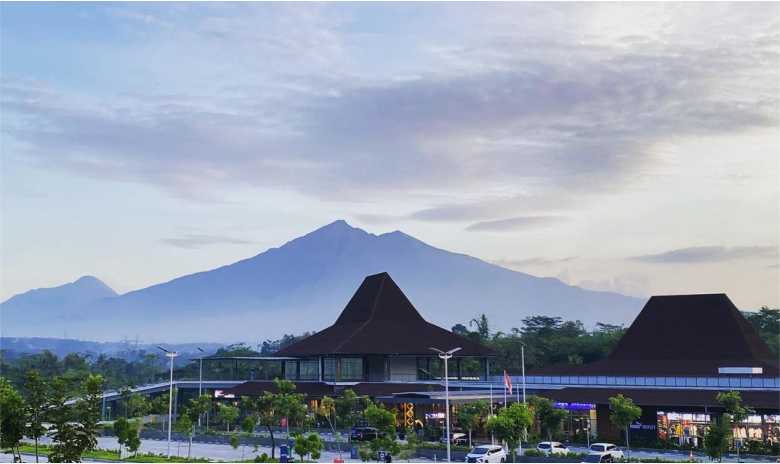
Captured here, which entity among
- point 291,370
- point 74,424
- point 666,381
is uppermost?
point 291,370

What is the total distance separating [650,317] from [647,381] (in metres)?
18.2

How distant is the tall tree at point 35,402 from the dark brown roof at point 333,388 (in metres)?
42.9

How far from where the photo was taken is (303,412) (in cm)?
7681

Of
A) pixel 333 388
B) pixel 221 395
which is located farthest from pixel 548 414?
pixel 221 395

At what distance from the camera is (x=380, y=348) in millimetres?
102875

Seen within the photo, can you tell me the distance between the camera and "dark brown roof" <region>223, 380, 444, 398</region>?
9416 centimetres

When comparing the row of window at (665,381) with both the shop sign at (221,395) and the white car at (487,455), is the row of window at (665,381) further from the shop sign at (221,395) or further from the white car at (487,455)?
the shop sign at (221,395)

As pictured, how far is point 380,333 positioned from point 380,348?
652 centimetres

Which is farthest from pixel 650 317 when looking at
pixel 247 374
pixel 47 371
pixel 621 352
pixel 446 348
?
pixel 47 371

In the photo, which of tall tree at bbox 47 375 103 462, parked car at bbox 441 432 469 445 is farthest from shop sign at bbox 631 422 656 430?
tall tree at bbox 47 375 103 462

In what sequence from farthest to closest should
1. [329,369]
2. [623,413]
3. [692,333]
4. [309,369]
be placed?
1. [309,369]
2. [329,369]
3. [692,333]
4. [623,413]

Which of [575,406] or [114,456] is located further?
[575,406]

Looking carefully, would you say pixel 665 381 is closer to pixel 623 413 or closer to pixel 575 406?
pixel 575 406

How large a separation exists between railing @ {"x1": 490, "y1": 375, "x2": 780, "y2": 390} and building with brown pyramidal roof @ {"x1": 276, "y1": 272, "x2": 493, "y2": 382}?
1867 cm
